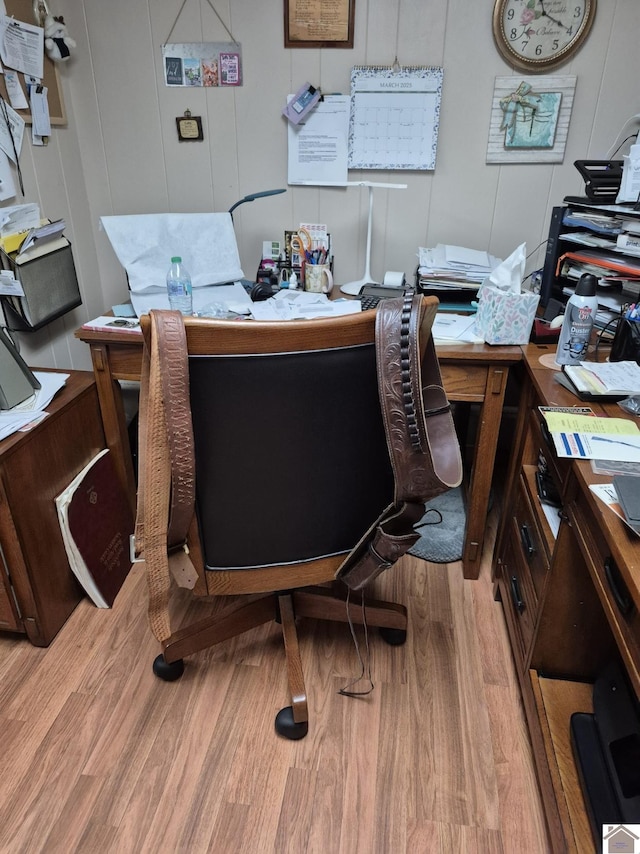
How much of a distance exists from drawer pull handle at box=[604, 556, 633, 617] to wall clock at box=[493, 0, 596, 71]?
5.30ft

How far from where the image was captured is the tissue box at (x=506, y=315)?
145cm

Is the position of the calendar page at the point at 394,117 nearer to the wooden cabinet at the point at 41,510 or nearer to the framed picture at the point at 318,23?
the framed picture at the point at 318,23

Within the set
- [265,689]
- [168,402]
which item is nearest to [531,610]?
[265,689]

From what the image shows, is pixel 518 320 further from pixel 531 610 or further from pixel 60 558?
pixel 60 558

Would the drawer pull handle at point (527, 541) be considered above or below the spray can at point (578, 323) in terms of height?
below

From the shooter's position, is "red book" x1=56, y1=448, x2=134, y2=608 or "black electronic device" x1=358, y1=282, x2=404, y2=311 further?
"black electronic device" x1=358, y1=282, x2=404, y2=311

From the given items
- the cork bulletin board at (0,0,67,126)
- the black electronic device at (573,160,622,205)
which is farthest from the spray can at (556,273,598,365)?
the cork bulletin board at (0,0,67,126)

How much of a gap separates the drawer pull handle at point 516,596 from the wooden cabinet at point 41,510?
1241mm

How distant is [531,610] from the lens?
133 centimetres

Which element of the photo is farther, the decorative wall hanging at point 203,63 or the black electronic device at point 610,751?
the decorative wall hanging at point 203,63

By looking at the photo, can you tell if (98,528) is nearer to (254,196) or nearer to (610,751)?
(254,196)

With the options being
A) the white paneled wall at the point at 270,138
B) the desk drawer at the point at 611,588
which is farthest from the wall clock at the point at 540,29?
the desk drawer at the point at 611,588

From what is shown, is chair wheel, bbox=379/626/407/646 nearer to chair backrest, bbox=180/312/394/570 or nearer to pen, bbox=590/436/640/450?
chair backrest, bbox=180/312/394/570

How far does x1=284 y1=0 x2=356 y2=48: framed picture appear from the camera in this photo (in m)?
1.76
